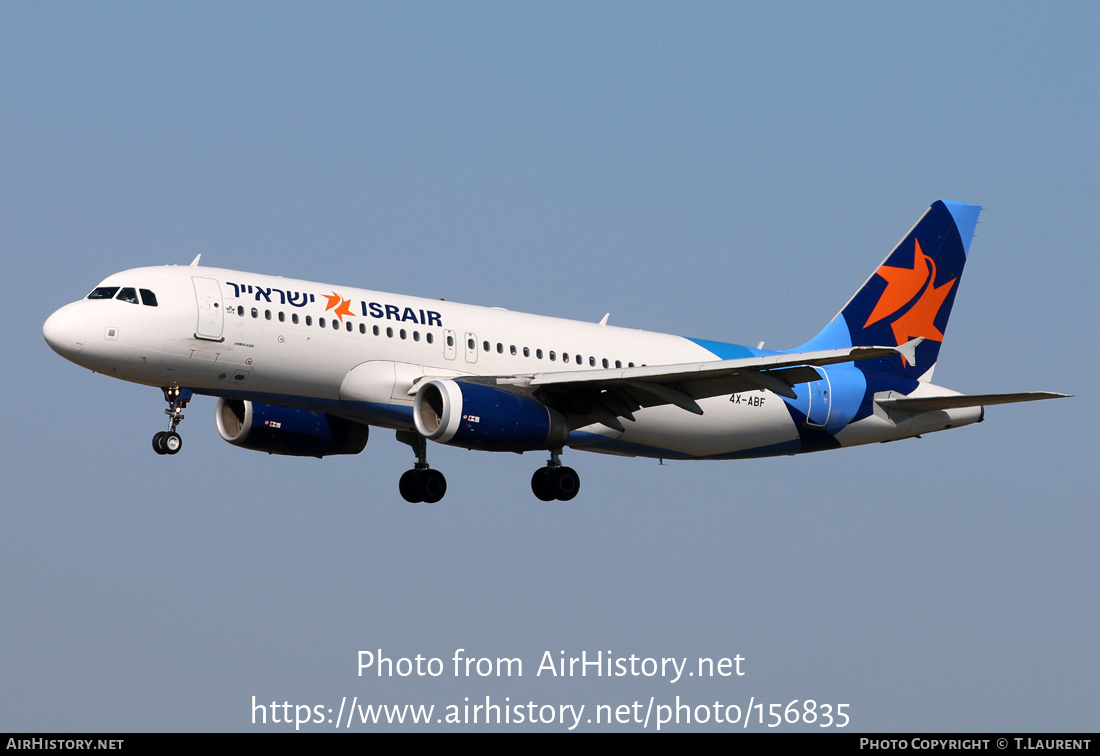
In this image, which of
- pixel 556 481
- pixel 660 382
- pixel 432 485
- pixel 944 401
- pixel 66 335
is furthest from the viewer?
pixel 944 401

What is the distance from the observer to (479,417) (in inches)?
1447

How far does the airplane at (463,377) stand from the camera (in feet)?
117

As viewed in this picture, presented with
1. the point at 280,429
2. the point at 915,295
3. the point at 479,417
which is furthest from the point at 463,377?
the point at 915,295

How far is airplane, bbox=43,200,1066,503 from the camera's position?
35.5 metres

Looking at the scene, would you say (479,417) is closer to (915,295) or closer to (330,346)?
(330,346)

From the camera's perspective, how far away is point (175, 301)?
117 ft

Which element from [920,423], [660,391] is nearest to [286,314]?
[660,391]

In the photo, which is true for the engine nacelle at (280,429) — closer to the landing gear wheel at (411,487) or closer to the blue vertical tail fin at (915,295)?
the landing gear wheel at (411,487)

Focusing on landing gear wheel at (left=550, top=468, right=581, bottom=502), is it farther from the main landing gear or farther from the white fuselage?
the main landing gear

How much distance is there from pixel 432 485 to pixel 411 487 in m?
0.55

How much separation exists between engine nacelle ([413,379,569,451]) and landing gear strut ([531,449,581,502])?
2335 mm

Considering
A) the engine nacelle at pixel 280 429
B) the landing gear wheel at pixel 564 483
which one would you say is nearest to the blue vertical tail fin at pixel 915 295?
the landing gear wheel at pixel 564 483

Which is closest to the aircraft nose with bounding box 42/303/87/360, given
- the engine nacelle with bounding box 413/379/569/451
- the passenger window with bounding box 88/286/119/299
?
the passenger window with bounding box 88/286/119/299

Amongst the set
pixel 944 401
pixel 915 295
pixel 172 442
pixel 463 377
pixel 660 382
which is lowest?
pixel 172 442
